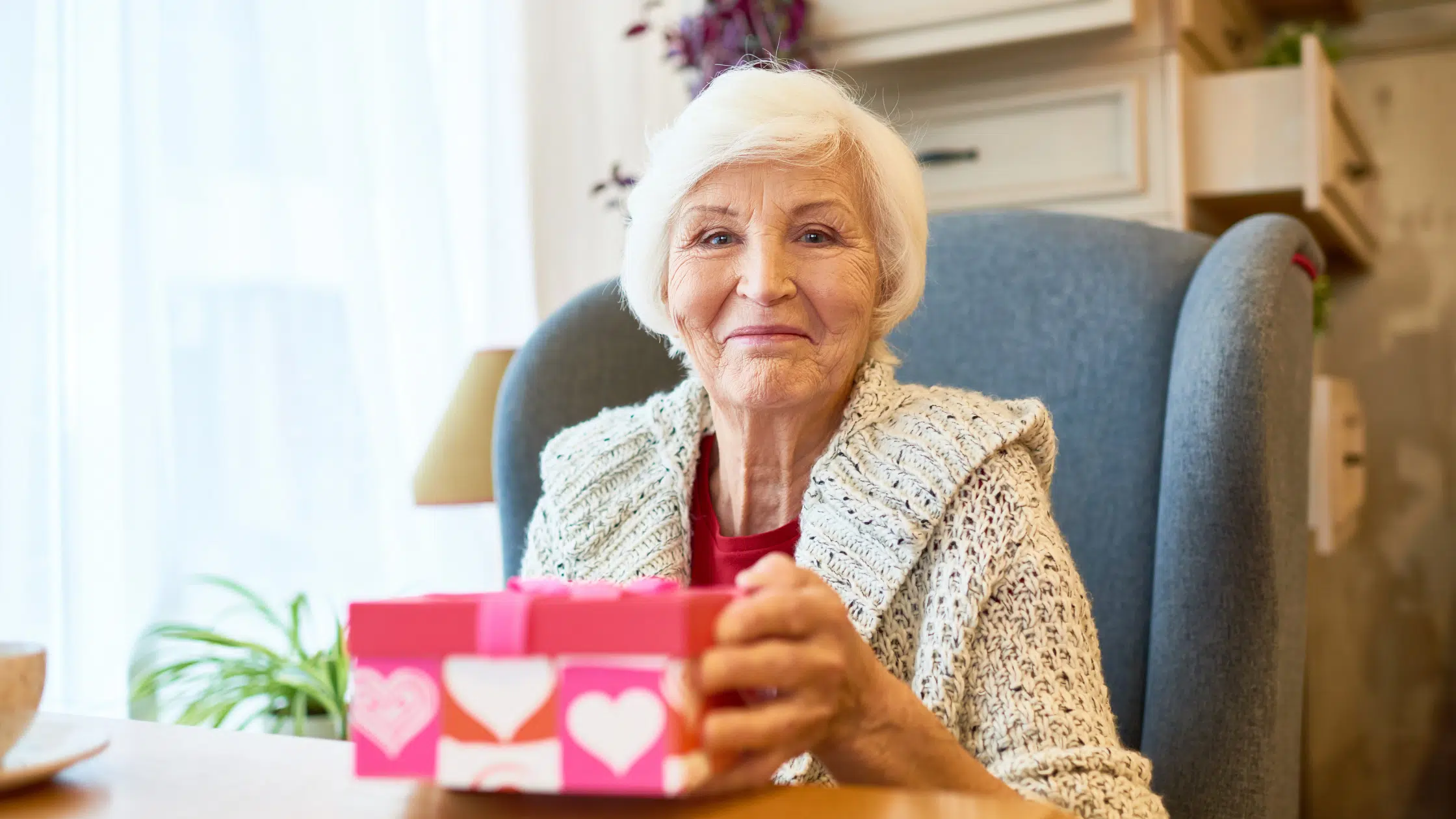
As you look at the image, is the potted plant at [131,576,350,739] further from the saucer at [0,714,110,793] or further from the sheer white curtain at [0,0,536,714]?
the saucer at [0,714,110,793]

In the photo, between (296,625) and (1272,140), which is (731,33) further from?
(296,625)

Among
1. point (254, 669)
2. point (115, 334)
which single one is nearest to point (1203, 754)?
point (254, 669)

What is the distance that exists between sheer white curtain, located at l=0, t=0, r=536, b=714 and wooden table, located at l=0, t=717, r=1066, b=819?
868 mm

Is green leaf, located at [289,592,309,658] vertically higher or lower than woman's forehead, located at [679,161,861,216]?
lower

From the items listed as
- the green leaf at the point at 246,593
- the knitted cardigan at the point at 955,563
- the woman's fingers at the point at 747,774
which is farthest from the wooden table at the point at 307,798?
the green leaf at the point at 246,593

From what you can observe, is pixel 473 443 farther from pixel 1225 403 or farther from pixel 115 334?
pixel 1225 403

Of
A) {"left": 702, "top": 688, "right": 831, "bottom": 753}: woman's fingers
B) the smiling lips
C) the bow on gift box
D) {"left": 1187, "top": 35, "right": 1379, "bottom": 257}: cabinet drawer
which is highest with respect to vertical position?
{"left": 1187, "top": 35, "right": 1379, "bottom": 257}: cabinet drawer

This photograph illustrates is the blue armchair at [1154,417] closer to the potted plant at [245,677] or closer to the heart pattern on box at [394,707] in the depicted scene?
the potted plant at [245,677]

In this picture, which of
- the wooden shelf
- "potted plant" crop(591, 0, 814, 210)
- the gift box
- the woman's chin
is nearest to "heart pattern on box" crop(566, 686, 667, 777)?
the gift box

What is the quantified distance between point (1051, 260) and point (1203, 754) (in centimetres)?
55

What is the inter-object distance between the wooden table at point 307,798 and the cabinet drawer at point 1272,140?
172 cm

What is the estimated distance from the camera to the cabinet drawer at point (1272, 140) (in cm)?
193

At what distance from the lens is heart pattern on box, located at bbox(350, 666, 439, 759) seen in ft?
A: 1.67

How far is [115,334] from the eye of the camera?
147 cm
